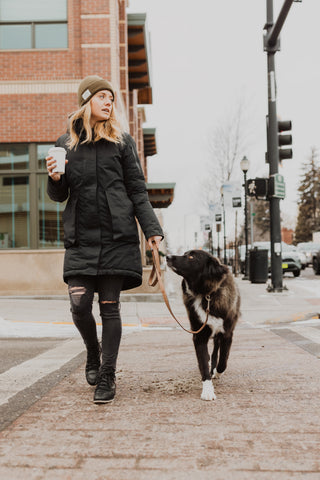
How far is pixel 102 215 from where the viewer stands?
3697 millimetres

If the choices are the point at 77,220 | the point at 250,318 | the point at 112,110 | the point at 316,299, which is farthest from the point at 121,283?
the point at 316,299

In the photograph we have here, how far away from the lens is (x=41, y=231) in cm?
1311

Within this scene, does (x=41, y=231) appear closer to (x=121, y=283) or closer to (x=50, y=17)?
(x=50, y=17)

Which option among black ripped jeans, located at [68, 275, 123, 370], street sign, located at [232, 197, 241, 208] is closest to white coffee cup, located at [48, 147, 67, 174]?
black ripped jeans, located at [68, 275, 123, 370]

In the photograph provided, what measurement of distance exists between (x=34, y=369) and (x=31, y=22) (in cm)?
1085

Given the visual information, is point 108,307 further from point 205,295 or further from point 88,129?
point 88,129

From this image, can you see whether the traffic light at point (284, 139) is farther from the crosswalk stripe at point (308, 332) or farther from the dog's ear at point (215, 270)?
the dog's ear at point (215, 270)

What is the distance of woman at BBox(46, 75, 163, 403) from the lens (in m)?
3.66

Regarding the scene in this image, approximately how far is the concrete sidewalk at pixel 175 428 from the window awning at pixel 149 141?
26.9 metres

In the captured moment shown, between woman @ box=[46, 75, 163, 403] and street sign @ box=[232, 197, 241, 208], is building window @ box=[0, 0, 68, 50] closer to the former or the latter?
woman @ box=[46, 75, 163, 403]

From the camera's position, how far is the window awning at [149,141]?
31111 mm

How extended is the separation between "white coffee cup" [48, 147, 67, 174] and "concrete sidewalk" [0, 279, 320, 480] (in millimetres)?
1470

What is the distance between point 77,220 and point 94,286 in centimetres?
46

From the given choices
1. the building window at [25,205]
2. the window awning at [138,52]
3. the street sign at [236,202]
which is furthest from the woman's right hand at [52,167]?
the street sign at [236,202]
